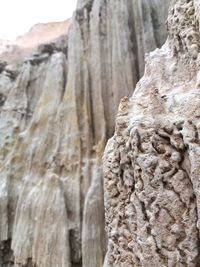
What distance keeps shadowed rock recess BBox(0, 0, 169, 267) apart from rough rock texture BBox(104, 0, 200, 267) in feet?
9.55

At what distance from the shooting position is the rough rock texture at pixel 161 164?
2.13m

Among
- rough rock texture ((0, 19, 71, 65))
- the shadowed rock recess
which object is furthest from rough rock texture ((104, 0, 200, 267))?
rough rock texture ((0, 19, 71, 65))

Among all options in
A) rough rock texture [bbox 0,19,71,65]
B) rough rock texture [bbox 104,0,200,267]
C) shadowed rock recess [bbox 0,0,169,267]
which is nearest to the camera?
rough rock texture [bbox 104,0,200,267]

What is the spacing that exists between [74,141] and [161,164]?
4.19 meters

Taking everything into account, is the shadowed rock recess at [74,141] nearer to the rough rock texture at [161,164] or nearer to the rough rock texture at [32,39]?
the rough rock texture at [32,39]

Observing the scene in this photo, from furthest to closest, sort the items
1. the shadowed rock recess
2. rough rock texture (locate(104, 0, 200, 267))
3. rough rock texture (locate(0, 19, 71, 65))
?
rough rock texture (locate(0, 19, 71, 65)) → the shadowed rock recess → rough rock texture (locate(104, 0, 200, 267))

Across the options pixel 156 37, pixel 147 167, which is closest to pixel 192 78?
pixel 147 167

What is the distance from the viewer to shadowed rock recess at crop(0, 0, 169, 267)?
224 inches

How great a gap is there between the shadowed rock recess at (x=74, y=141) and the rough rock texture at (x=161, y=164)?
2.91 meters

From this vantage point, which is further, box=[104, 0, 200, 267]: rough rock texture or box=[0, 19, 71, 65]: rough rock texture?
box=[0, 19, 71, 65]: rough rock texture

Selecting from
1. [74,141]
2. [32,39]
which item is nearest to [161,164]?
[74,141]

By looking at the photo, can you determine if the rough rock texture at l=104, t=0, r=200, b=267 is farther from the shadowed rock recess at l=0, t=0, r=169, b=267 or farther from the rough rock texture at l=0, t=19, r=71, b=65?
the rough rock texture at l=0, t=19, r=71, b=65

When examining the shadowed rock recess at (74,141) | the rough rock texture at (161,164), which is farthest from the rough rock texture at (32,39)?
the rough rock texture at (161,164)

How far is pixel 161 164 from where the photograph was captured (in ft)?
7.51
